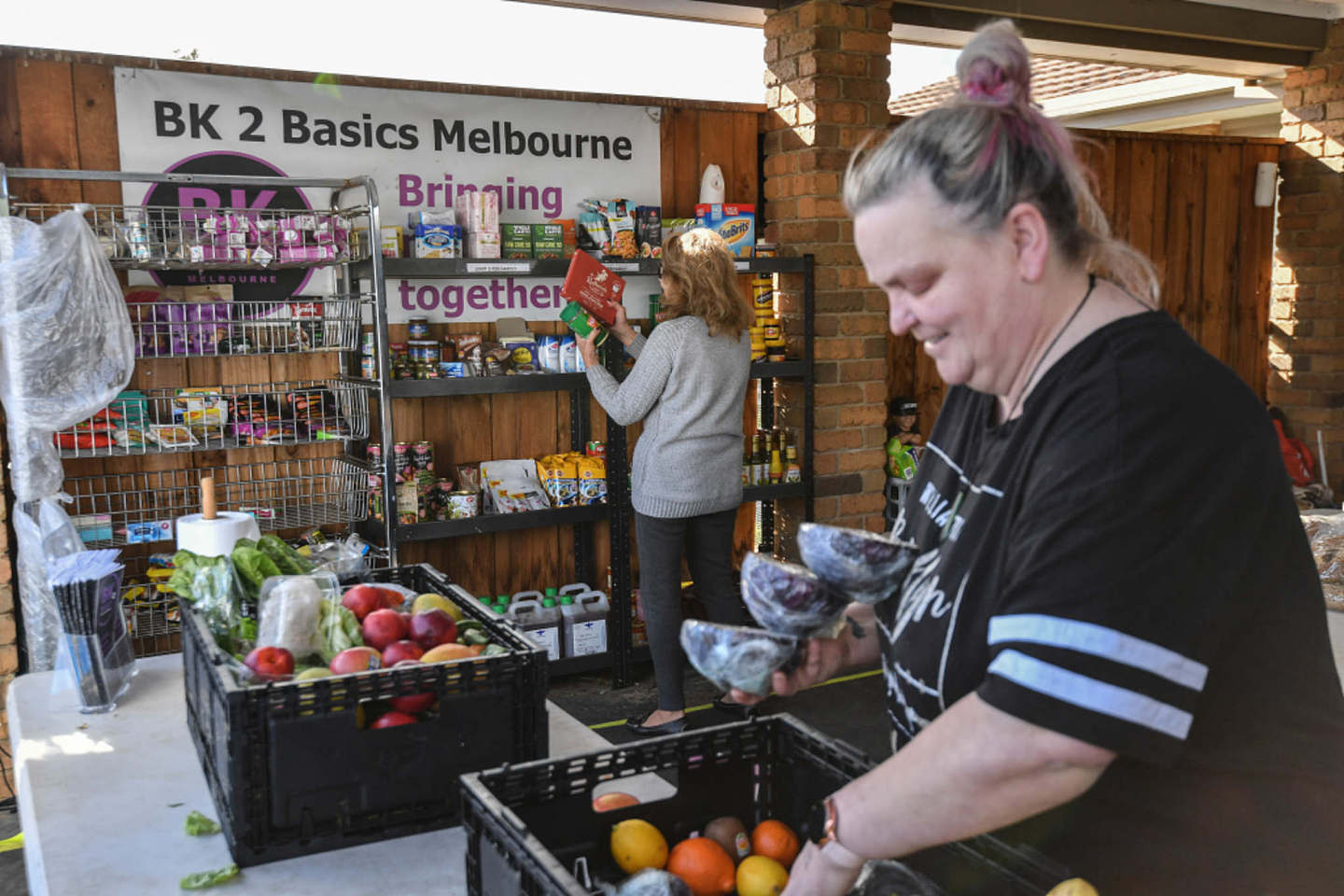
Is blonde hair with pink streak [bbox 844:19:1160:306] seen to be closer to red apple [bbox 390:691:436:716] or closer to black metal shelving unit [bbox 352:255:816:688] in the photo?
red apple [bbox 390:691:436:716]

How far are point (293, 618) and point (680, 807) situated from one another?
2.19 ft

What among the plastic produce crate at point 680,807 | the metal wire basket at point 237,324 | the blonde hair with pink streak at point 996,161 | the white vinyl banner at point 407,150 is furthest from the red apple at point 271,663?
the white vinyl banner at point 407,150

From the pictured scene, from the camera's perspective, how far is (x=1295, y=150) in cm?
680

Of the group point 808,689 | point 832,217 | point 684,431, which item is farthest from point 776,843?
point 832,217

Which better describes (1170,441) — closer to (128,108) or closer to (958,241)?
(958,241)

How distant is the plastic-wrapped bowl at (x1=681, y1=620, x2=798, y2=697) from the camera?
119 centimetres

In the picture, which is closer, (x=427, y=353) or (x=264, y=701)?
(x=264, y=701)

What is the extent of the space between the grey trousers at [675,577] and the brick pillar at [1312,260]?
15.3 ft

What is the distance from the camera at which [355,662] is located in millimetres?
1531

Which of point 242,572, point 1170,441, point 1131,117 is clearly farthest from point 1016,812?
point 1131,117

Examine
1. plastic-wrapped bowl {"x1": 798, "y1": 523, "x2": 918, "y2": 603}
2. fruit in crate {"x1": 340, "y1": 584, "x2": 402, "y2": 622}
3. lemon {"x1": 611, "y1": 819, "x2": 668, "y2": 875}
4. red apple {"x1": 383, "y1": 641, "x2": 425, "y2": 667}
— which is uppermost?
plastic-wrapped bowl {"x1": 798, "y1": 523, "x2": 918, "y2": 603}

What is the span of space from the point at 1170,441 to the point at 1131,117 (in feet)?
33.1

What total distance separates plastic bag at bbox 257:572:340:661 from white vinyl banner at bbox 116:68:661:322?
9.06ft

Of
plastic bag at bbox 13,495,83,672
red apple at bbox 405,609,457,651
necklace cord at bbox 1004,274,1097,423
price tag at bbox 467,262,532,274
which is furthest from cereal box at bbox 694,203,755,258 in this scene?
necklace cord at bbox 1004,274,1097,423
